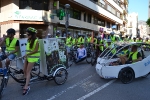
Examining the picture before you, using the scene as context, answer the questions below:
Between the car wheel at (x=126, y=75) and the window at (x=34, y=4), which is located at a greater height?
the window at (x=34, y=4)

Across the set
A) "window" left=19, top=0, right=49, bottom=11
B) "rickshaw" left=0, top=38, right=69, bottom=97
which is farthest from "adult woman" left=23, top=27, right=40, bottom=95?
"window" left=19, top=0, right=49, bottom=11

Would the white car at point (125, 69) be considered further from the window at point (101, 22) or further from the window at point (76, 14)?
the window at point (101, 22)

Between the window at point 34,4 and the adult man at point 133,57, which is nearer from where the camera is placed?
the adult man at point 133,57

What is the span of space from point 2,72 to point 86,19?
2873 cm

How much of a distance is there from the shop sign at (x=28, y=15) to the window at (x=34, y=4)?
1.02 m

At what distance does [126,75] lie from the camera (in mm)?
6445

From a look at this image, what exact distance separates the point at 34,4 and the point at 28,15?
6.16 feet

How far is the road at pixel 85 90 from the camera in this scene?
16.4 ft

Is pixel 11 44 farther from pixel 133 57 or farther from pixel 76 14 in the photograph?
pixel 76 14

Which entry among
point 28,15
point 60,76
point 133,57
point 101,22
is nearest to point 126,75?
point 133,57

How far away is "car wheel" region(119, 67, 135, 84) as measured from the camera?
20.9 ft

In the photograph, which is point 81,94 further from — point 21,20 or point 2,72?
point 21,20

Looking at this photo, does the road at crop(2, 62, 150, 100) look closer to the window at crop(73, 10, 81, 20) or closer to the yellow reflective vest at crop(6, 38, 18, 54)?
the yellow reflective vest at crop(6, 38, 18, 54)

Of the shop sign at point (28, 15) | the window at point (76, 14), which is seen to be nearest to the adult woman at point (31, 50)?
the shop sign at point (28, 15)
